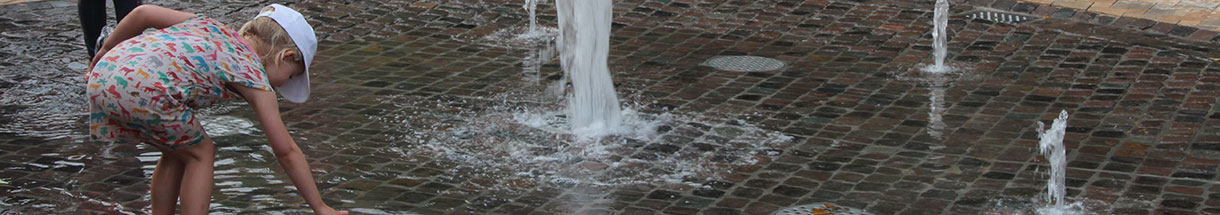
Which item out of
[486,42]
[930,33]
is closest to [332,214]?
[486,42]

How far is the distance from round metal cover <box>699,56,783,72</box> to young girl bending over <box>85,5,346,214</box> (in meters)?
4.16

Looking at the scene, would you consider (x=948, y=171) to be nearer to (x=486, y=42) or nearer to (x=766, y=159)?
(x=766, y=159)

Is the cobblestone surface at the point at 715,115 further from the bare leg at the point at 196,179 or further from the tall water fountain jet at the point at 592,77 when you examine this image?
the bare leg at the point at 196,179

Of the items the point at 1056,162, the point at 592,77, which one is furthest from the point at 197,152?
the point at 1056,162

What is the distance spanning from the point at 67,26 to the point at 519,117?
3.75 m

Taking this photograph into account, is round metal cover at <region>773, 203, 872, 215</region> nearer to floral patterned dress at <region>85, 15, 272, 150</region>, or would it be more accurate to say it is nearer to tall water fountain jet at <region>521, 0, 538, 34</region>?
floral patterned dress at <region>85, 15, 272, 150</region>

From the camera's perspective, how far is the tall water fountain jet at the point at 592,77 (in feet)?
24.5

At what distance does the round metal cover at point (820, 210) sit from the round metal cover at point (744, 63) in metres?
2.68

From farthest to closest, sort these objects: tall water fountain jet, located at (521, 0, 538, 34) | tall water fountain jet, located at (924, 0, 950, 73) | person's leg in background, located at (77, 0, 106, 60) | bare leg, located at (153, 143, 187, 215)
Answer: tall water fountain jet, located at (521, 0, 538, 34) → tall water fountain jet, located at (924, 0, 950, 73) → person's leg in background, located at (77, 0, 106, 60) → bare leg, located at (153, 143, 187, 215)

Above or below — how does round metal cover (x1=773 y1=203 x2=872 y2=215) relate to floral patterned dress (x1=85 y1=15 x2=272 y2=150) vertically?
below

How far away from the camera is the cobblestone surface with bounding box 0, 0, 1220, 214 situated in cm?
620

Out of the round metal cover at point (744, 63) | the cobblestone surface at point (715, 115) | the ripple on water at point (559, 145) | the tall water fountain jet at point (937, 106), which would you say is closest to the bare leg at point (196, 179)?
the cobblestone surface at point (715, 115)

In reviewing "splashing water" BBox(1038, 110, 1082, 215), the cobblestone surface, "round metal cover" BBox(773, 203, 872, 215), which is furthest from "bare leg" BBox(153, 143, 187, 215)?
"splashing water" BBox(1038, 110, 1082, 215)

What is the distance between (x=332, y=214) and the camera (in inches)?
184
